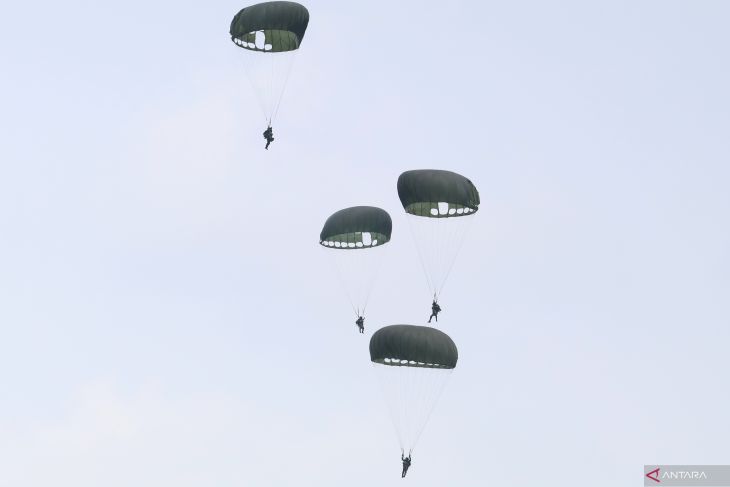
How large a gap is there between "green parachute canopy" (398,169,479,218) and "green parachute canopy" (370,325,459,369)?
662 centimetres

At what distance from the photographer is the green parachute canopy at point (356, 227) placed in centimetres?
10000

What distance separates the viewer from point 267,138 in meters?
99.3

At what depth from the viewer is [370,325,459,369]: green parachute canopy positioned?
9319cm

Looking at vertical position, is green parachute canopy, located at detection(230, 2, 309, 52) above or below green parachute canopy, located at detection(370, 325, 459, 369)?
above

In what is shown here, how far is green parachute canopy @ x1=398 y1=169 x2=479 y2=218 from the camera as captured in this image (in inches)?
3777

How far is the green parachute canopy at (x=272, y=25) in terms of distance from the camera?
319 feet

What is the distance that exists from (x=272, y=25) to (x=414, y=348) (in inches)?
735

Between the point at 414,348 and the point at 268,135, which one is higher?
the point at 268,135

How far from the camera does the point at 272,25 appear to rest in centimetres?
9731

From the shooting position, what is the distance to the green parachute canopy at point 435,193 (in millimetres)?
95938

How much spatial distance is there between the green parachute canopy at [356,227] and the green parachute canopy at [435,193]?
2883mm

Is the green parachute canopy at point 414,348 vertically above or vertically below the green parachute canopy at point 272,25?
below

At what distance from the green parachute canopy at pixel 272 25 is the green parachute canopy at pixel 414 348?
16525 mm

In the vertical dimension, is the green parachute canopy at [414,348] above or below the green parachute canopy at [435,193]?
below
